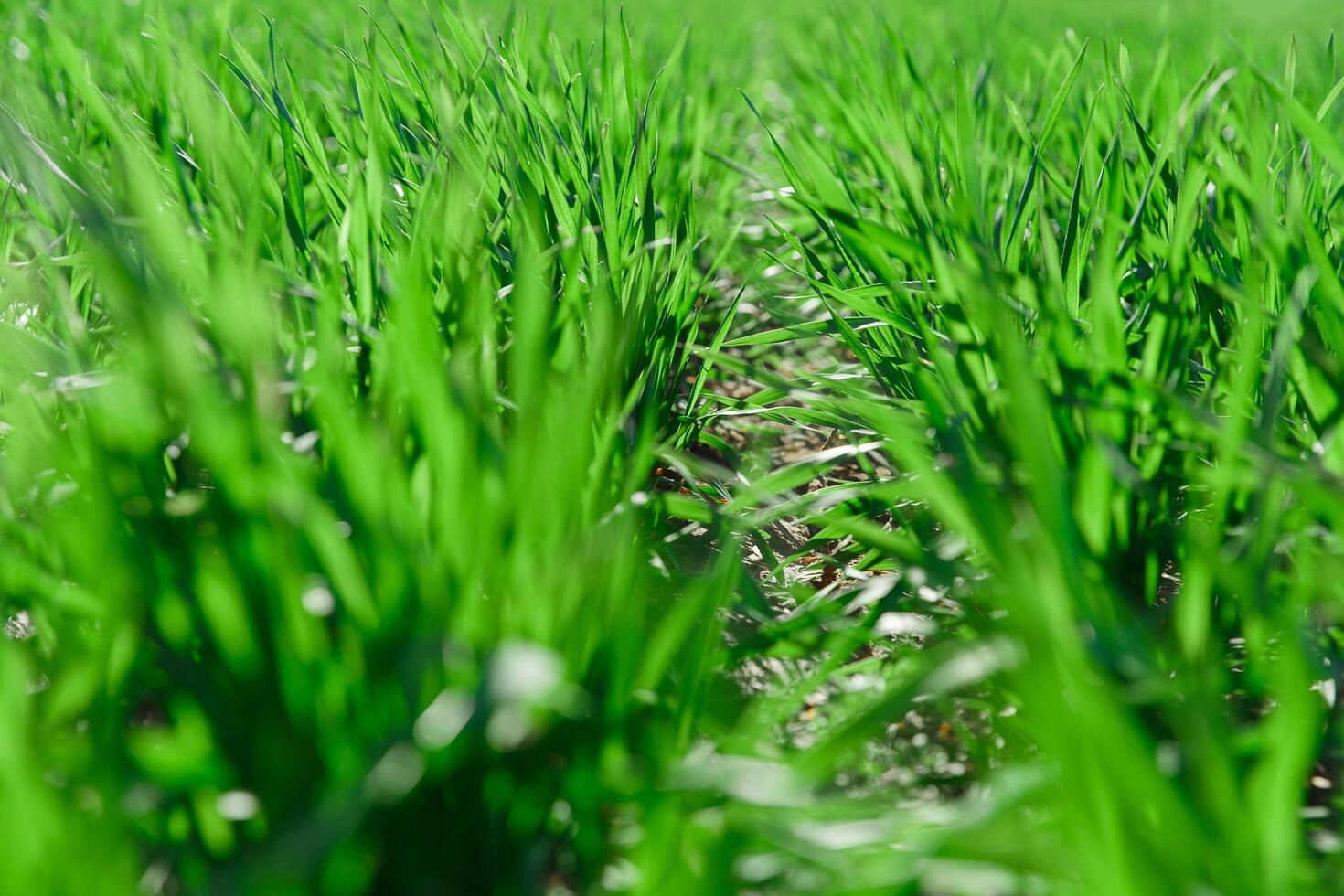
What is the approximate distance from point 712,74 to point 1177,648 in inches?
117

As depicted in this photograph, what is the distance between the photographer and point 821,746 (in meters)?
0.68

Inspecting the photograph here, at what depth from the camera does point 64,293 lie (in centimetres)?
99

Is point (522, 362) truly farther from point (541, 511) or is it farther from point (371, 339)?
point (371, 339)

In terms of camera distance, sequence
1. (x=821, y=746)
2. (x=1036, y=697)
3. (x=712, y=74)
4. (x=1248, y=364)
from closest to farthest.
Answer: (x=1036, y=697)
(x=821, y=746)
(x=1248, y=364)
(x=712, y=74)

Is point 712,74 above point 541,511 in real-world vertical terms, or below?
below

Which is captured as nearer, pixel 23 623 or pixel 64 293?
pixel 64 293

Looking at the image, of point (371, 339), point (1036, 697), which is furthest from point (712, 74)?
point (1036, 697)

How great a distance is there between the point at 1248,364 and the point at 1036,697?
0.41 metres

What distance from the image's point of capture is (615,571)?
29.5 inches

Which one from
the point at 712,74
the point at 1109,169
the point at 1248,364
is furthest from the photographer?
the point at 712,74

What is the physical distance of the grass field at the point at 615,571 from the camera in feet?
2.01

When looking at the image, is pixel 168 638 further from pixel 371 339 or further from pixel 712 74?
pixel 712 74

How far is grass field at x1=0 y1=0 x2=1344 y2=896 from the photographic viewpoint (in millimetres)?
612

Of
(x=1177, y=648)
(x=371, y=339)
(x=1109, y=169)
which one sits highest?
(x=1109, y=169)
